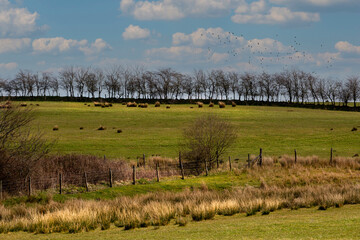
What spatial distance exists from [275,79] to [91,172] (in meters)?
158

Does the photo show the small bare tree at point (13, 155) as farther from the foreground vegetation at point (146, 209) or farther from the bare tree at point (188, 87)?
the bare tree at point (188, 87)

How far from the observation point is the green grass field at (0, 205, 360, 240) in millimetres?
13789

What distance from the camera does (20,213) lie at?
21875mm

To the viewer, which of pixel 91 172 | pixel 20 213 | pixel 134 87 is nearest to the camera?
pixel 20 213

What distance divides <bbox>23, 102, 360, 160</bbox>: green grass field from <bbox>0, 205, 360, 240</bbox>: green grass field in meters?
25.0

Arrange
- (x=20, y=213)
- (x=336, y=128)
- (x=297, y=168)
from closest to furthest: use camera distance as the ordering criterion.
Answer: (x=20, y=213) < (x=297, y=168) < (x=336, y=128)

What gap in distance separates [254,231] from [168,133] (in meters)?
53.0

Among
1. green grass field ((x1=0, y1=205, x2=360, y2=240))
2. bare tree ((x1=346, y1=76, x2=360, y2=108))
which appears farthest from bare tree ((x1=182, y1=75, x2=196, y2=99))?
green grass field ((x1=0, y1=205, x2=360, y2=240))

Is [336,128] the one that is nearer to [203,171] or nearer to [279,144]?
[279,144]

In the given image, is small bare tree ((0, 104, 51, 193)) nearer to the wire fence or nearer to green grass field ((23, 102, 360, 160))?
the wire fence

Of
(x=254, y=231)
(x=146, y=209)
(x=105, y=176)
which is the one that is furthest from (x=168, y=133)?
(x=254, y=231)

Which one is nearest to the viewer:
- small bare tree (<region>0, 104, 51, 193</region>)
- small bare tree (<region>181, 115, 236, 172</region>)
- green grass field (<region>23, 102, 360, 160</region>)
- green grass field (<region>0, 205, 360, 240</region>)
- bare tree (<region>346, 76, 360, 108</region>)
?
green grass field (<region>0, 205, 360, 240</region>)

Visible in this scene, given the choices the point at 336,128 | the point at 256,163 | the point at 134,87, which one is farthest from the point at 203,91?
the point at 256,163

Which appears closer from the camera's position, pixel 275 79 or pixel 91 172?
pixel 91 172
